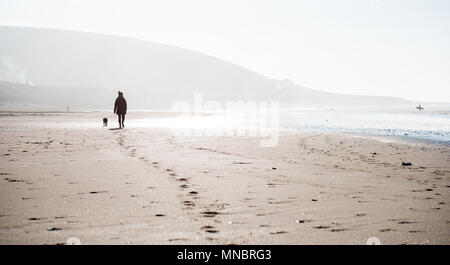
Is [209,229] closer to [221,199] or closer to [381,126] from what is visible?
[221,199]

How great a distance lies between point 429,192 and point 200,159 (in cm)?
610

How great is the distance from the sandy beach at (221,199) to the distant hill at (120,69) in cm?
10521

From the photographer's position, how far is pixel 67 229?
15.9 ft

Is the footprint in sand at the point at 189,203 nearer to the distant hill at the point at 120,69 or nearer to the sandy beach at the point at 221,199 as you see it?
the sandy beach at the point at 221,199

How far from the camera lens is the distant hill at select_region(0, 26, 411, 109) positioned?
5133 inches

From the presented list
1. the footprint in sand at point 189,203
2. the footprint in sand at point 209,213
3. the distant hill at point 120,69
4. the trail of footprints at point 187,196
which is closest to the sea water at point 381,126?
the trail of footprints at point 187,196

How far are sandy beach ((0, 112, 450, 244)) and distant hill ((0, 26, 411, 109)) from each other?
105m

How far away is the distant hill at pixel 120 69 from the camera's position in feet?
428

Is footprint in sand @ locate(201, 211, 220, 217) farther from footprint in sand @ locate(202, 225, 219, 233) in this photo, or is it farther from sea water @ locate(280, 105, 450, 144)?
sea water @ locate(280, 105, 450, 144)

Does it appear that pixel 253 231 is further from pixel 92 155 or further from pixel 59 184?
pixel 92 155

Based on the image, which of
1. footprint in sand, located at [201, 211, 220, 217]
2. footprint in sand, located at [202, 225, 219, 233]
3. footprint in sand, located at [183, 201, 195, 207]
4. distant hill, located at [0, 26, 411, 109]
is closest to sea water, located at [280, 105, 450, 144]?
footprint in sand, located at [183, 201, 195, 207]

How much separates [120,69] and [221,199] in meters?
148

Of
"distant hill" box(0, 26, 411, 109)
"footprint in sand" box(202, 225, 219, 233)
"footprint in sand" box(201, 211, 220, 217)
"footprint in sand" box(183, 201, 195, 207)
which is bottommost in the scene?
"footprint in sand" box(202, 225, 219, 233)
